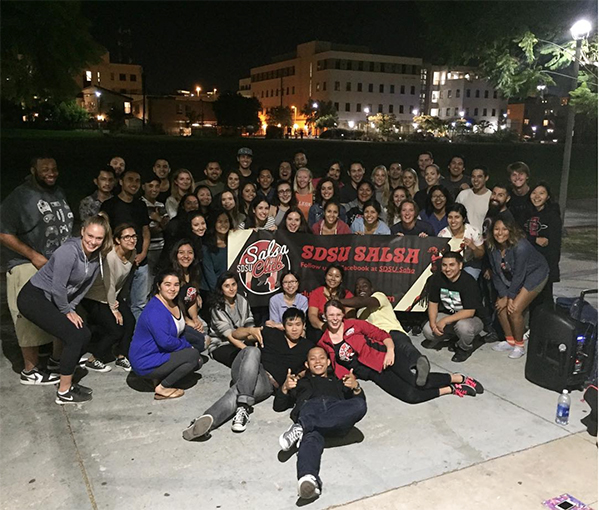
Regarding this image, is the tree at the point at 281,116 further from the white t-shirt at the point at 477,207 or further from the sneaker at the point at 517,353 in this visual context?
the sneaker at the point at 517,353

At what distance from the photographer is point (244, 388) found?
16.4 feet

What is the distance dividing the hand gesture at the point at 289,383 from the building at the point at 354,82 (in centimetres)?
10242

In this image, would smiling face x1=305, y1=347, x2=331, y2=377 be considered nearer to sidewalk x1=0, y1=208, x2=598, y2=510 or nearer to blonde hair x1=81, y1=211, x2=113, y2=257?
sidewalk x1=0, y1=208, x2=598, y2=510

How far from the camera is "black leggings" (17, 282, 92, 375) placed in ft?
16.6

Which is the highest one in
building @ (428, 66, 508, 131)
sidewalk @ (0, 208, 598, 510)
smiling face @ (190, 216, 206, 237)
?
building @ (428, 66, 508, 131)

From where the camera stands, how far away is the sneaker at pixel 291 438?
431cm

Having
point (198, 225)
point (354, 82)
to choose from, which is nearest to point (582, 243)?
point (198, 225)

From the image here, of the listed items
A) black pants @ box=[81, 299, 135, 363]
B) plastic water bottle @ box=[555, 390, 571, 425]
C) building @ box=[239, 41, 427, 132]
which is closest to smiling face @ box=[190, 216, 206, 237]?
black pants @ box=[81, 299, 135, 363]

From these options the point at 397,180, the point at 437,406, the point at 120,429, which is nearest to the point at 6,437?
the point at 120,429

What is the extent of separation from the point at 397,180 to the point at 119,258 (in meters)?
4.59

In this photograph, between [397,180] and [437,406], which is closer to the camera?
[437,406]

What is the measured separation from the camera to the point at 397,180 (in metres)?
8.86

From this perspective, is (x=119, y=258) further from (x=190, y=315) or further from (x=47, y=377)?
(x=47, y=377)

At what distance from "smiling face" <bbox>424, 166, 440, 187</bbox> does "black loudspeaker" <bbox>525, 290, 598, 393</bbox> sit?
3162 mm
